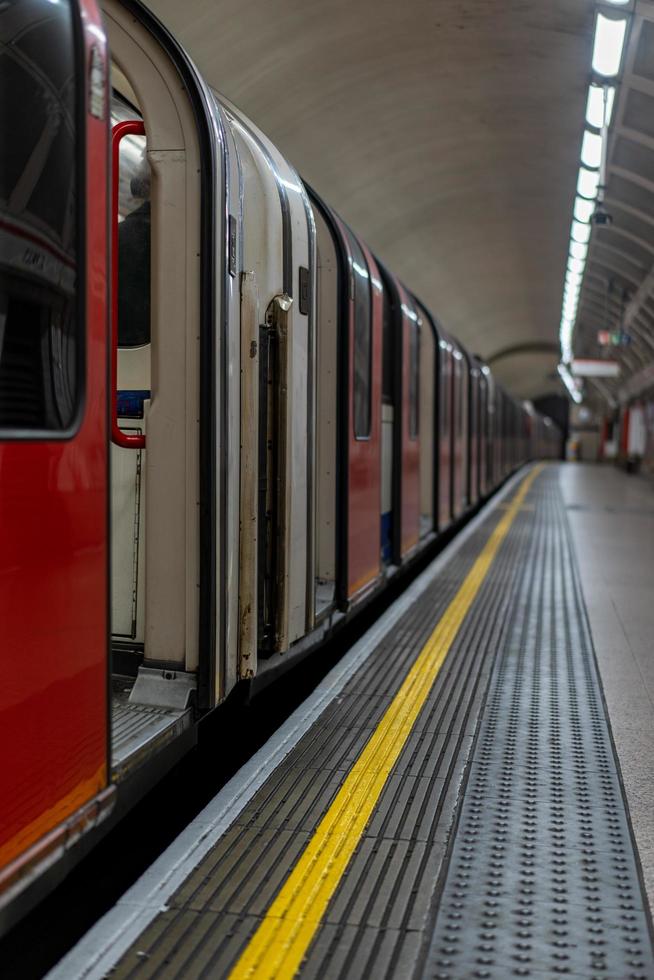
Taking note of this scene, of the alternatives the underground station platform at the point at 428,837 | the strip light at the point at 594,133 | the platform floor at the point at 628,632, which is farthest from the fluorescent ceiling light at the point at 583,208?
the underground station platform at the point at 428,837

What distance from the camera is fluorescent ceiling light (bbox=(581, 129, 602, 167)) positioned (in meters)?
14.9

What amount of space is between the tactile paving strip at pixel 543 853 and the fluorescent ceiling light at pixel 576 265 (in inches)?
828

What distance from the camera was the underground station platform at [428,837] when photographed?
8.83 ft

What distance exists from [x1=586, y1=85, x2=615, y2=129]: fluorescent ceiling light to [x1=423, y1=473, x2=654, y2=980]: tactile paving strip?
943 centimetres

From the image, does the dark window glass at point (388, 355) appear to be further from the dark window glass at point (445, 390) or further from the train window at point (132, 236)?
the train window at point (132, 236)

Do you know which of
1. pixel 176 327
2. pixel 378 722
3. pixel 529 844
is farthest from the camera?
pixel 378 722

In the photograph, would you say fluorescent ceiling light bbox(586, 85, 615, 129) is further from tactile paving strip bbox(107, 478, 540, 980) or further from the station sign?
the station sign

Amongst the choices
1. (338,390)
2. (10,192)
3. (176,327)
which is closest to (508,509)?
(338,390)

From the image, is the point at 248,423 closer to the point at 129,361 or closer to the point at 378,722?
the point at 129,361

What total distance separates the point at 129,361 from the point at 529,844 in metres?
2.47

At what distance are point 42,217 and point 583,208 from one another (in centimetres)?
1825

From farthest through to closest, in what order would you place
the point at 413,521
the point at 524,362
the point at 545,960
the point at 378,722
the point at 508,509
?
1. the point at 524,362
2. the point at 508,509
3. the point at 413,521
4. the point at 378,722
5. the point at 545,960

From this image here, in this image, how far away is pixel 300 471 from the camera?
193 inches

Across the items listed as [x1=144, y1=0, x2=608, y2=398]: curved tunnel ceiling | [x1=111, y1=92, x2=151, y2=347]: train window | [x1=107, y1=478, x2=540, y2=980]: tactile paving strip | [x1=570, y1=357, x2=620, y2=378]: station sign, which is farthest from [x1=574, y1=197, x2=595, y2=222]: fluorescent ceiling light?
[x1=111, y1=92, x2=151, y2=347]: train window
